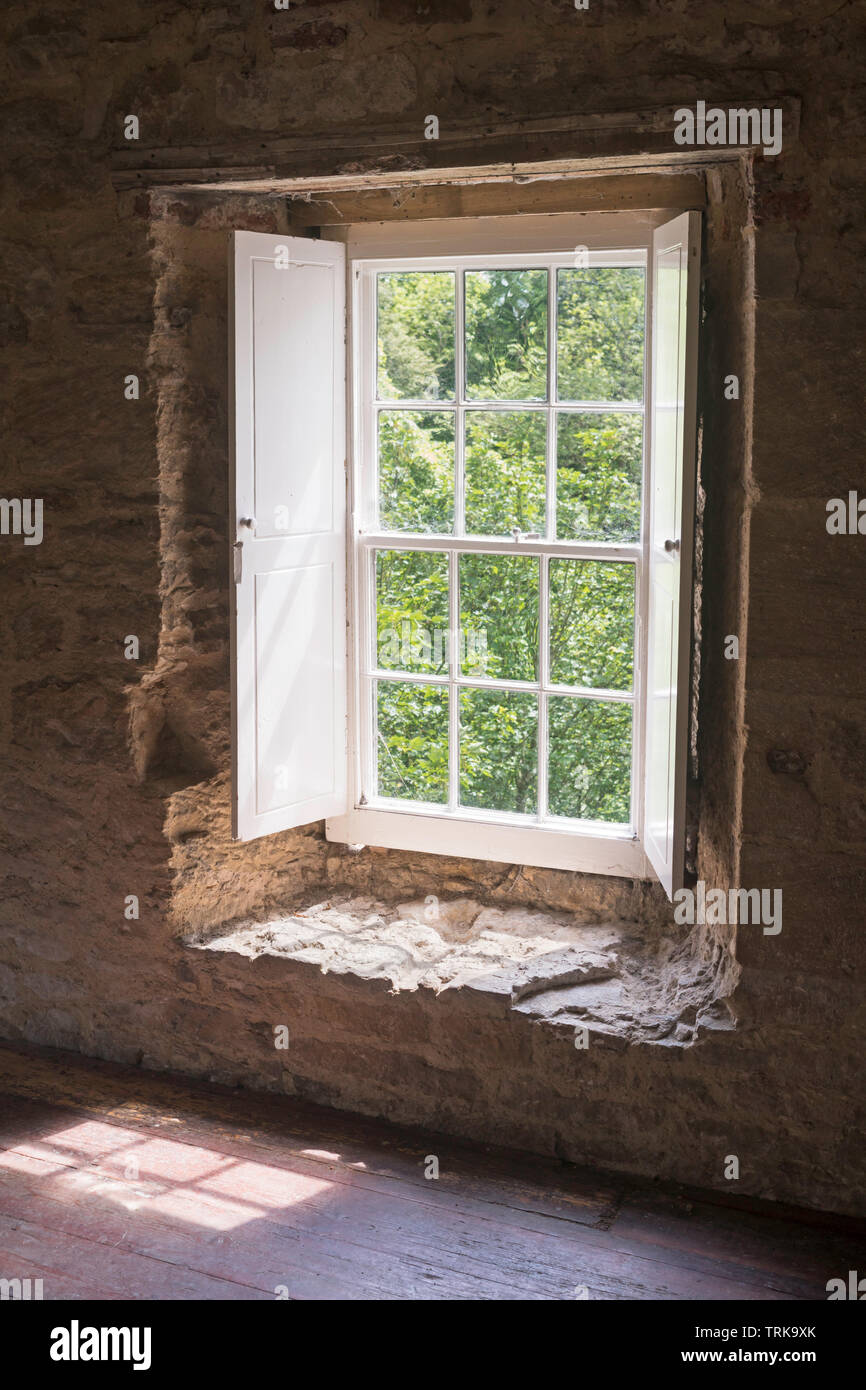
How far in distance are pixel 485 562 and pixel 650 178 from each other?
1.63m

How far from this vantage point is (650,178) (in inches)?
148

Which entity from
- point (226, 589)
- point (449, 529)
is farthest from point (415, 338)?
point (226, 589)

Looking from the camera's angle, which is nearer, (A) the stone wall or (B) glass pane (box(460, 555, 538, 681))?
(A) the stone wall

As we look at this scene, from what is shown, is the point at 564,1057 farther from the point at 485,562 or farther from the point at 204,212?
the point at 204,212

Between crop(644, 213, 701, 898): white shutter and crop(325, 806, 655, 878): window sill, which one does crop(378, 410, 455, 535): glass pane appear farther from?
crop(325, 806, 655, 878): window sill

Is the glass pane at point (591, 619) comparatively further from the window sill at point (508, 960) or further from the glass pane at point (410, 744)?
the window sill at point (508, 960)

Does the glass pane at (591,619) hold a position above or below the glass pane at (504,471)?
below

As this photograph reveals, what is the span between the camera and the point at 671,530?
354 cm

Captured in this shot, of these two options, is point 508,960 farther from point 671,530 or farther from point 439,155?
point 439,155

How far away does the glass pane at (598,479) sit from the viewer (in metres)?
4.51

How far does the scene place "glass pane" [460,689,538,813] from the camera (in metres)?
4.77

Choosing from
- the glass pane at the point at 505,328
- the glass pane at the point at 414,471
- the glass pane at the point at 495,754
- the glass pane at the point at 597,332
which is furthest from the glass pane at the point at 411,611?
the glass pane at the point at 597,332

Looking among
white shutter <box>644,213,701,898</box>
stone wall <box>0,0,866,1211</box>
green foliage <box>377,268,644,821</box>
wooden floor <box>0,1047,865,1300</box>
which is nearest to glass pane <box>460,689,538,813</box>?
green foliage <box>377,268,644,821</box>

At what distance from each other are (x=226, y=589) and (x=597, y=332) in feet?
4.68
